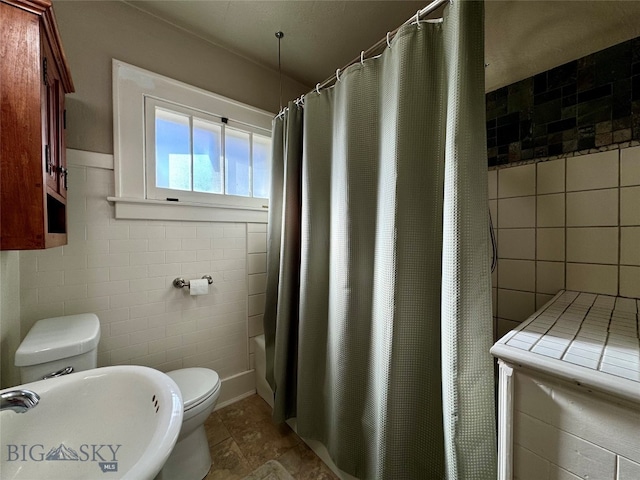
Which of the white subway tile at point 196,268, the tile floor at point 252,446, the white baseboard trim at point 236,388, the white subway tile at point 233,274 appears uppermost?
the white subway tile at point 196,268

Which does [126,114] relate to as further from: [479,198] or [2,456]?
[479,198]

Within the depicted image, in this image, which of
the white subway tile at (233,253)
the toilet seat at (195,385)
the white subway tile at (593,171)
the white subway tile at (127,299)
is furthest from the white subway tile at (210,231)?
the white subway tile at (593,171)

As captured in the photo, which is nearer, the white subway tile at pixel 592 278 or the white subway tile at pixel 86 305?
the white subway tile at pixel 592 278

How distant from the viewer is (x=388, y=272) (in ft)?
2.86

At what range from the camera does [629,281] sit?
1008 millimetres

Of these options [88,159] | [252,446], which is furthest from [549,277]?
[88,159]

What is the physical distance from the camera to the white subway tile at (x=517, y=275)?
1244 mm

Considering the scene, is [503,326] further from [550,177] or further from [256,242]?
[256,242]

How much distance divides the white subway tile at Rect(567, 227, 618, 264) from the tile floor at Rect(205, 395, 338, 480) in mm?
1570

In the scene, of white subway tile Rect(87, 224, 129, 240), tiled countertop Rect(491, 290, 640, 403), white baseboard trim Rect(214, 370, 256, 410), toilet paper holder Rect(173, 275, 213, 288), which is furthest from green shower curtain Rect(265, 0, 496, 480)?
white subway tile Rect(87, 224, 129, 240)

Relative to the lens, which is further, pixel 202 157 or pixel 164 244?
pixel 202 157

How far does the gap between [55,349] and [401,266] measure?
1272mm

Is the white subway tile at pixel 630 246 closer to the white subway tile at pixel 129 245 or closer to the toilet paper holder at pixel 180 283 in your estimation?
the toilet paper holder at pixel 180 283

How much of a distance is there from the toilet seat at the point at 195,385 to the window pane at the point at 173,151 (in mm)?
1102
